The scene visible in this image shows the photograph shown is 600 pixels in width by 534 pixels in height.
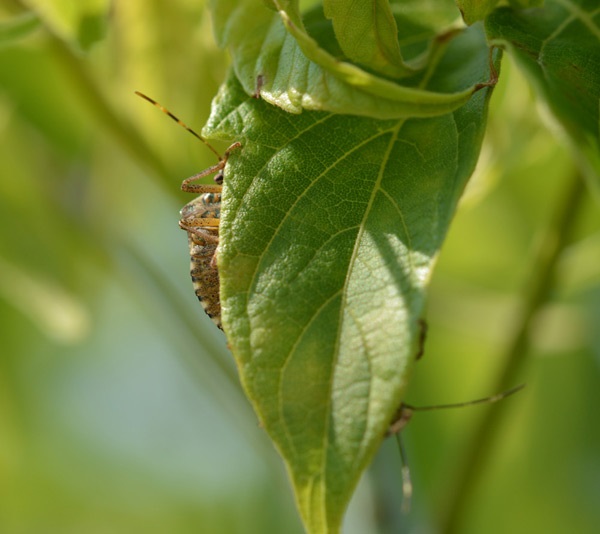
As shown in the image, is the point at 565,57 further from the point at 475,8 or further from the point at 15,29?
the point at 15,29

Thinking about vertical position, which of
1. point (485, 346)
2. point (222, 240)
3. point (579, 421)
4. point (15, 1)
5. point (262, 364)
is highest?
point (15, 1)

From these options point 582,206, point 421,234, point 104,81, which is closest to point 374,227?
point 421,234

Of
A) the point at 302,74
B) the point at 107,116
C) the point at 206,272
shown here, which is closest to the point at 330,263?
the point at 302,74

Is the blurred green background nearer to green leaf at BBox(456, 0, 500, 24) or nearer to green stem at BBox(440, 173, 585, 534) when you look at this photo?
green stem at BBox(440, 173, 585, 534)

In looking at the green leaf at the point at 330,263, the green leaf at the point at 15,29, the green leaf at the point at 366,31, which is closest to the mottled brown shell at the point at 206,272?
the green leaf at the point at 15,29

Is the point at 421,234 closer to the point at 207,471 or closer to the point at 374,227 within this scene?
the point at 374,227

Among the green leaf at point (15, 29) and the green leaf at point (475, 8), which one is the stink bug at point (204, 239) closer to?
the green leaf at point (15, 29)

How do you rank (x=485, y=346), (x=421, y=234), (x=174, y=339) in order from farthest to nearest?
(x=485, y=346)
(x=174, y=339)
(x=421, y=234)
